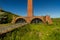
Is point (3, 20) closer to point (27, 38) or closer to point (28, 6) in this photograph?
point (28, 6)

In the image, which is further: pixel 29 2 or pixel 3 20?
pixel 29 2

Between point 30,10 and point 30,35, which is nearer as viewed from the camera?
point 30,35

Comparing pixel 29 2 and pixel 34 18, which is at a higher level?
pixel 29 2

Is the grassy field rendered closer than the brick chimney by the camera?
Yes

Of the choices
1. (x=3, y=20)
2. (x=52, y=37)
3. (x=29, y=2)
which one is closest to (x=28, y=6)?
(x=29, y=2)

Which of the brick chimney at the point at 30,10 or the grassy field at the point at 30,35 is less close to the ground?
the brick chimney at the point at 30,10

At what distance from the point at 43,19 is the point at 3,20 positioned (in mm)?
14907

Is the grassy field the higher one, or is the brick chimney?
the brick chimney

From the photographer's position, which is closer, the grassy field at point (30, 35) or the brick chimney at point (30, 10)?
the grassy field at point (30, 35)

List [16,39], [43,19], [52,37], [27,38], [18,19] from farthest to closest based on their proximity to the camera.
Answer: [18,19] < [43,19] < [52,37] < [27,38] < [16,39]

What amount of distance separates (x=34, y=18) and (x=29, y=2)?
7.17 meters

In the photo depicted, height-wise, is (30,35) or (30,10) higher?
(30,10)

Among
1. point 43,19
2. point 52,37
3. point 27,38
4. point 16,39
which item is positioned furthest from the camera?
point 43,19

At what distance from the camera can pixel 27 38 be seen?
61.7ft
